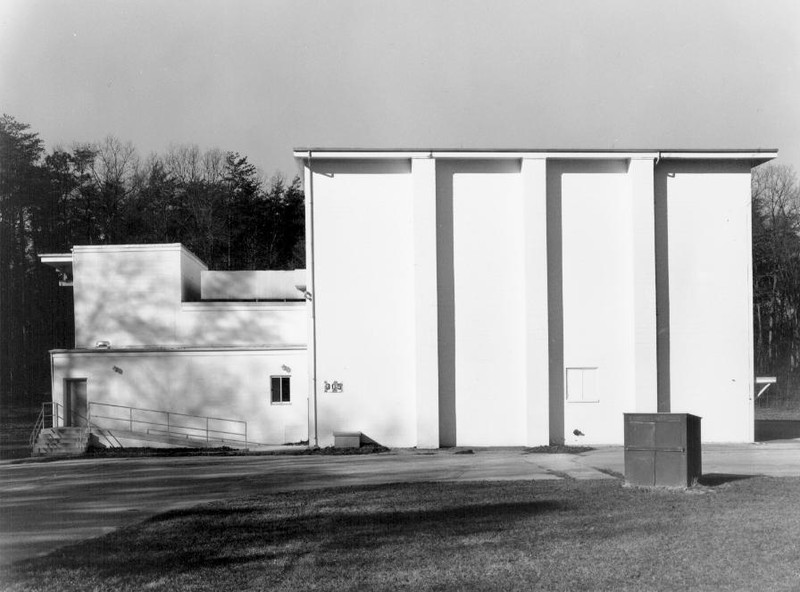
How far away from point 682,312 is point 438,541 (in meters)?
21.1

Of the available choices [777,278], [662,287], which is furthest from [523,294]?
[777,278]

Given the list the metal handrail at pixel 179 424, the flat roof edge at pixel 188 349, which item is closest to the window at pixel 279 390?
the flat roof edge at pixel 188 349

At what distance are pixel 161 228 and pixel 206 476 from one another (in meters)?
50.2

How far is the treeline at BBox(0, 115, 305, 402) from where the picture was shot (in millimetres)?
57281

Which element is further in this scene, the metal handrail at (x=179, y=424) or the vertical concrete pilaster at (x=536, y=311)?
the metal handrail at (x=179, y=424)

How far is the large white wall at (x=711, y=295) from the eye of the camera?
96.9 feet

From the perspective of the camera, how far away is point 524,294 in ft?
95.0

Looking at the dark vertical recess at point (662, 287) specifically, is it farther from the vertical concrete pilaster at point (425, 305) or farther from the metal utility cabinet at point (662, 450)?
the metal utility cabinet at point (662, 450)

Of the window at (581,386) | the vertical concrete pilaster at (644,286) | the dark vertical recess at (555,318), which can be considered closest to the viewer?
the vertical concrete pilaster at (644,286)

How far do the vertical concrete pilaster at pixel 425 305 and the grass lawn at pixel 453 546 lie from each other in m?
13.4

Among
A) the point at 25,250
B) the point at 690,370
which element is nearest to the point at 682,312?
the point at 690,370

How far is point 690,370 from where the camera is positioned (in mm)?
29594

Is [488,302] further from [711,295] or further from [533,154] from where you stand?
[711,295]

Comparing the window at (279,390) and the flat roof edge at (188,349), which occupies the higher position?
the flat roof edge at (188,349)
